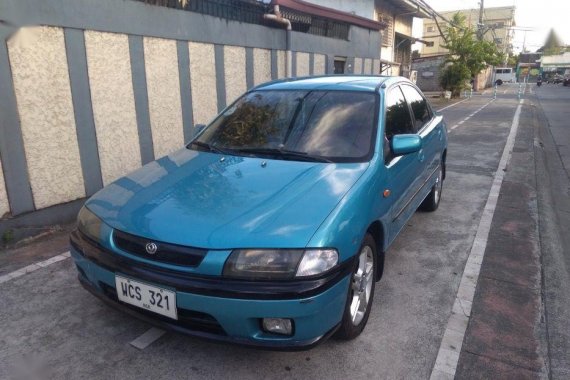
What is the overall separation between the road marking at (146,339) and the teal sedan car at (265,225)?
1.24ft

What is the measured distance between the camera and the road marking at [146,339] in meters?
2.65

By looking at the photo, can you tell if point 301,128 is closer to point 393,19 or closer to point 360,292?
point 360,292

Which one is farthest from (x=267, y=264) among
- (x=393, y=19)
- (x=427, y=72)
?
(x=427, y=72)

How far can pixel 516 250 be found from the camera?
13.6 feet

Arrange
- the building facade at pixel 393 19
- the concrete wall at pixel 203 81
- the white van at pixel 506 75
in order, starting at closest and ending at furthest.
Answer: the concrete wall at pixel 203 81 < the building facade at pixel 393 19 < the white van at pixel 506 75

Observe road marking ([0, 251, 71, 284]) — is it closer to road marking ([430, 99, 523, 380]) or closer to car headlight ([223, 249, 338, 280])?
car headlight ([223, 249, 338, 280])

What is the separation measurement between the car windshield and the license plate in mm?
1274

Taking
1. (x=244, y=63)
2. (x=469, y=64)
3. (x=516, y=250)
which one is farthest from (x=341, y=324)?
(x=469, y=64)

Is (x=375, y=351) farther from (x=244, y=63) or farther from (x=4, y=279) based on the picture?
(x=244, y=63)

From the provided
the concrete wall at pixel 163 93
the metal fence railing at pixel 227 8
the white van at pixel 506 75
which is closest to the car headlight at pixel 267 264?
the concrete wall at pixel 163 93

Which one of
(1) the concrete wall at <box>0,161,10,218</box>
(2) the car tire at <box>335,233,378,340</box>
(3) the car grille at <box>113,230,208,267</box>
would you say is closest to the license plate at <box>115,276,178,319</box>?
(3) the car grille at <box>113,230,208,267</box>

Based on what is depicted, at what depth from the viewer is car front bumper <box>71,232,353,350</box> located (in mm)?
2078

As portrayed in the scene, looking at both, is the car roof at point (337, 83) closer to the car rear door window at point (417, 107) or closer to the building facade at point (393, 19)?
the car rear door window at point (417, 107)

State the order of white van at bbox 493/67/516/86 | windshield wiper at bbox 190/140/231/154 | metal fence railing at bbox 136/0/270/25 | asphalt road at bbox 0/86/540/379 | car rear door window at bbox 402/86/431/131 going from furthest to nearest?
white van at bbox 493/67/516/86
metal fence railing at bbox 136/0/270/25
car rear door window at bbox 402/86/431/131
windshield wiper at bbox 190/140/231/154
asphalt road at bbox 0/86/540/379
